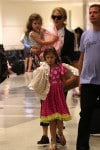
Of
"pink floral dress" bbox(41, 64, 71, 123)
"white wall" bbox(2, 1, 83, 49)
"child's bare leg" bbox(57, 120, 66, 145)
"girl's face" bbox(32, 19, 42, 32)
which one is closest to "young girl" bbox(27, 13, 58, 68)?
"girl's face" bbox(32, 19, 42, 32)

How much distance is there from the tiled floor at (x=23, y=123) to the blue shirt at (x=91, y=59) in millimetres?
1164

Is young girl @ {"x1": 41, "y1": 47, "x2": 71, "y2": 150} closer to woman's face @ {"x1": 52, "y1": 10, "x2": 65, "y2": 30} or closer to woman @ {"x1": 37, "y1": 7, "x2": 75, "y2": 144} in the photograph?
woman @ {"x1": 37, "y1": 7, "x2": 75, "y2": 144}

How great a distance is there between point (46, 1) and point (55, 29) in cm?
1859

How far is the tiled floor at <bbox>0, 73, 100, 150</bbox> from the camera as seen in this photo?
5.59 meters

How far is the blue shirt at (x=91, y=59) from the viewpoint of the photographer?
4.45m

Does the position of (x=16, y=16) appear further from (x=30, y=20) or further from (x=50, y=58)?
(x=50, y=58)

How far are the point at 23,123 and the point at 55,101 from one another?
2125 mm

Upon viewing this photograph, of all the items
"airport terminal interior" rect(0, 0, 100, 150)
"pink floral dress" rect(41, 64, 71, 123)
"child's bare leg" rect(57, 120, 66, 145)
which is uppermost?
"pink floral dress" rect(41, 64, 71, 123)

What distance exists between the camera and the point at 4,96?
1057 centimetres

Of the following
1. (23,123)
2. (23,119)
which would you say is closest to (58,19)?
(23,123)

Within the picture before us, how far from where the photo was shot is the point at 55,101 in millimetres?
5039

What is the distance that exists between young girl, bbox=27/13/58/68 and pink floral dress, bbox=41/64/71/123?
48 centimetres

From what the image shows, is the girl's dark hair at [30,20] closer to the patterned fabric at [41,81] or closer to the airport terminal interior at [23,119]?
the patterned fabric at [41,81]

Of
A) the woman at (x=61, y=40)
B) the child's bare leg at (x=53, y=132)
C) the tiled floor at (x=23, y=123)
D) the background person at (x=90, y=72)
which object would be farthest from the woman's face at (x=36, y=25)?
the tiled floor at (x=23, y=123)
